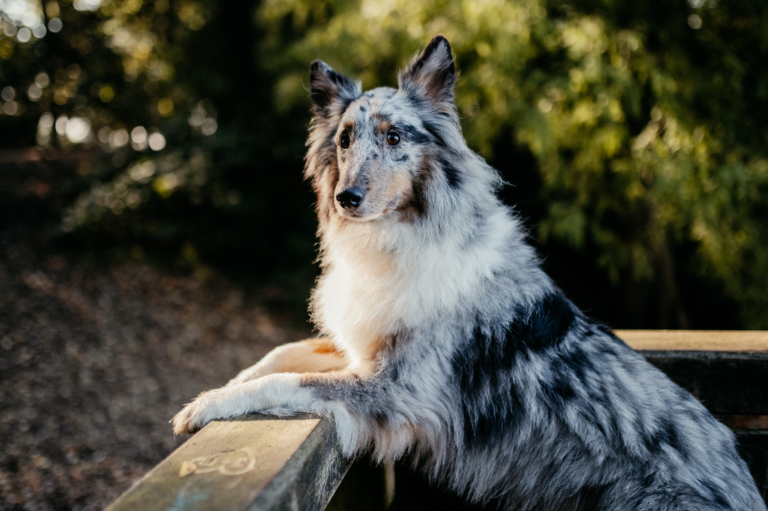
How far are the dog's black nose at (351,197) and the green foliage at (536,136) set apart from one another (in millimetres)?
1412

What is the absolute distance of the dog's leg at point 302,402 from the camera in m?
1.83

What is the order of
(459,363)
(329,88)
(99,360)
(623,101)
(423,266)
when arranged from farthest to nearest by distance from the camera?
(99,360)
(623,101)
(329,88)
(423,266)
(459,363)

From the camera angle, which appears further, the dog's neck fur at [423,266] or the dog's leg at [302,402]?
the dog's neck fur at [423,266]

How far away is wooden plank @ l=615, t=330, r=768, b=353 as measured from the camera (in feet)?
7.97

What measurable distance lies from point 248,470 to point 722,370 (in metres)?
2.18

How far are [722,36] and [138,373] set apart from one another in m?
7.50

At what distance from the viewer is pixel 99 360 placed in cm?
614

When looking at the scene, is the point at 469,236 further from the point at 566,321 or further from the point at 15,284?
the point at 15,284

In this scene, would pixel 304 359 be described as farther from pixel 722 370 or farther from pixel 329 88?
pixel 722 370

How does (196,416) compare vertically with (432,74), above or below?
below

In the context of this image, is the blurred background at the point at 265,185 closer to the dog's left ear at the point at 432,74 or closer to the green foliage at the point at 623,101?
the green foliage at the point at 623,101

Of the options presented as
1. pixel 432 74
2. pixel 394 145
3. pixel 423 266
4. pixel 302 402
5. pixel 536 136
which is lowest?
pixel 302 402

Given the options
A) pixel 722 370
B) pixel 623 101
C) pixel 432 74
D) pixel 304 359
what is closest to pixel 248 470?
pixel 304 359

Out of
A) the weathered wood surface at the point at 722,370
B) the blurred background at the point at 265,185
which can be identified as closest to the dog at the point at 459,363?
the weathered wood surface at the point at 722,370
